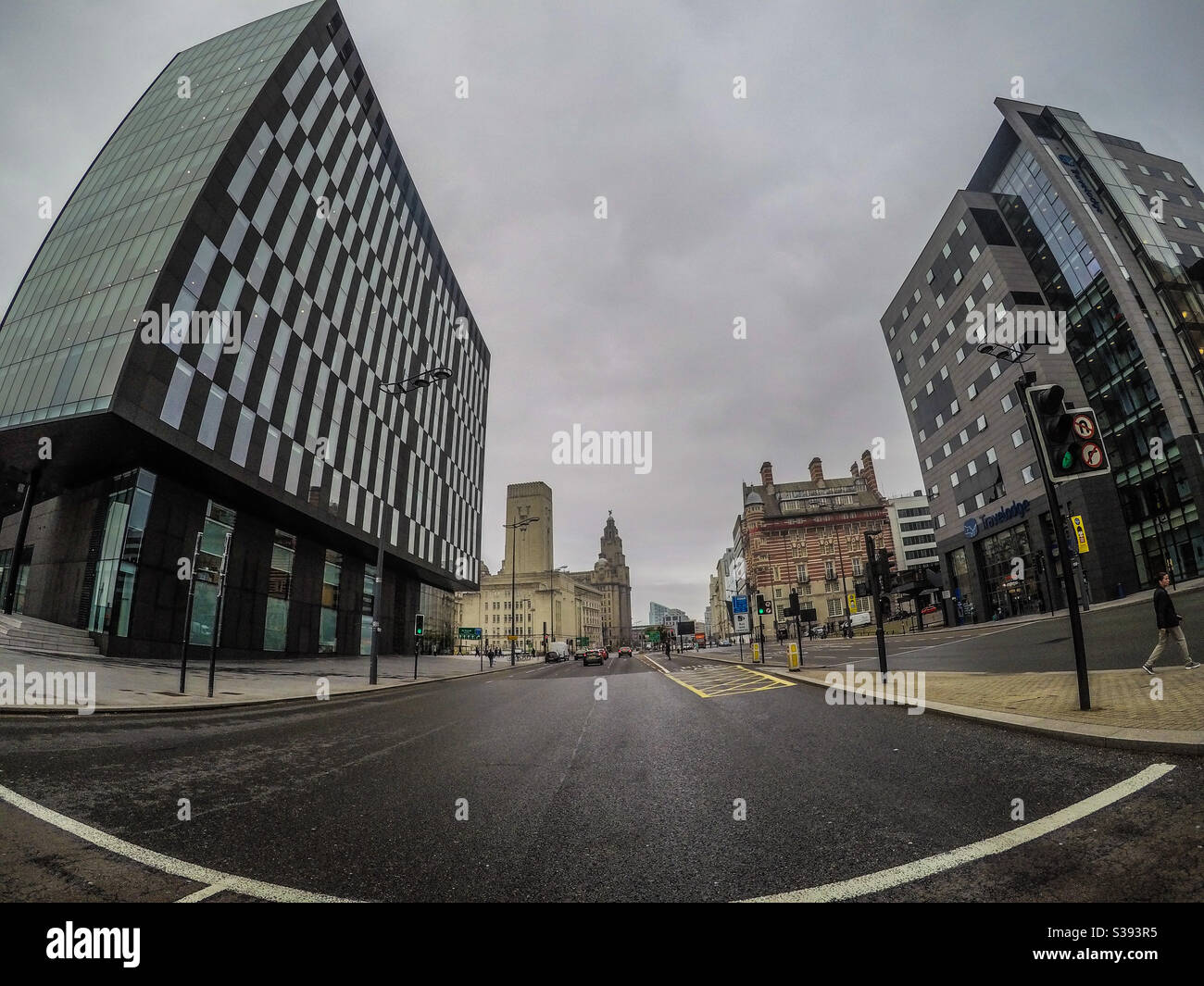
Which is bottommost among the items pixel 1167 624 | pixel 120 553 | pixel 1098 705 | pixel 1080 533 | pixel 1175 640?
pixel 1098 705

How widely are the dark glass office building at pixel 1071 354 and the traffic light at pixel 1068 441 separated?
29938 mm

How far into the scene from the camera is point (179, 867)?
2.73 meters

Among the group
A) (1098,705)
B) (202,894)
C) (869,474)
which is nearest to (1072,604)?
(1098,705)

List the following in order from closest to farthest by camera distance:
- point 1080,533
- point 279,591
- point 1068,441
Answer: point 1068,441
point 279,591
point 1080,533

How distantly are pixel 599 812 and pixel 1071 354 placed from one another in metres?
52.9

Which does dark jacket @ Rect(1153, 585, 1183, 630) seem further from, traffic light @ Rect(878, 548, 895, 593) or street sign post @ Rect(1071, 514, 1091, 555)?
street sign post @ Rect(1071, 514, 1091, 555)

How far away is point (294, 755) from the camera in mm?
6102

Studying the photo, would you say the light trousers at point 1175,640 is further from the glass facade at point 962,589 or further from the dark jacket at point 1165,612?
the glass facade at point 962,589

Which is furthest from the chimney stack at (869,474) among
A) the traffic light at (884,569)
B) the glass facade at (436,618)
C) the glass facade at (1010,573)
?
the traffic light at (884,569)

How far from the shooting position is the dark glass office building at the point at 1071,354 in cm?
3303

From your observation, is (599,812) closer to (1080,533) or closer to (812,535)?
(1080,533)

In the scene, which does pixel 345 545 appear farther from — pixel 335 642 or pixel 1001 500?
pixel 1001 500
